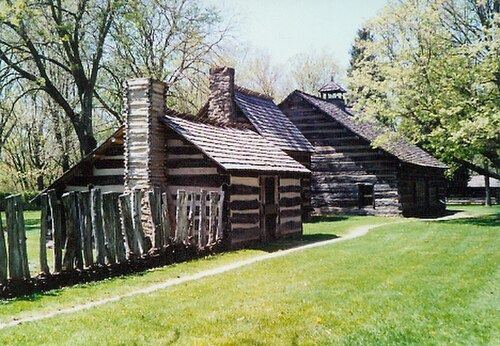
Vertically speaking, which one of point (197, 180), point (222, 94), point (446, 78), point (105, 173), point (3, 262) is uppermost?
point (446, 78)

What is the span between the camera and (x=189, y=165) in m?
16.7

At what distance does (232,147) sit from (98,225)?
733 cm

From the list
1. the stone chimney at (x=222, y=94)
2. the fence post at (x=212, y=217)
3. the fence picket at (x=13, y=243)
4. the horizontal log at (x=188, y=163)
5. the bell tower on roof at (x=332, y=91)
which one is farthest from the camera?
the bell tower on roof at (x=332, y=91)

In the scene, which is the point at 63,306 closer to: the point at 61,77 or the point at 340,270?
the point at 340,270

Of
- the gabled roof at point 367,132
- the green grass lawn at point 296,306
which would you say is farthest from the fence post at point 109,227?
the gabled roof at point 367,132

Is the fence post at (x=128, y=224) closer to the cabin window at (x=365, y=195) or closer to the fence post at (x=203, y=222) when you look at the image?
the fence post at (x=203, y=222)

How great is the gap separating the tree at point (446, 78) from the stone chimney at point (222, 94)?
7.90 meters

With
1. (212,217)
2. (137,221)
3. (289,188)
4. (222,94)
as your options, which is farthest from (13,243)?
(222,94)

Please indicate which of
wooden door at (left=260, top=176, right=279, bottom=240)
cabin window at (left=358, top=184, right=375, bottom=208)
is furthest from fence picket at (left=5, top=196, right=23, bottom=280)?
cabin window at (left=358, top=184, right=375, bottom=208)

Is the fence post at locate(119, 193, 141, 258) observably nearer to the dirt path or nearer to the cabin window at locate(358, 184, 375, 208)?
the dirt path

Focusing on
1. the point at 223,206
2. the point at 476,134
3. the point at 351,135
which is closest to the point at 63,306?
the point at 223,206

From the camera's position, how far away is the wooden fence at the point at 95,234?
9273 millimetres

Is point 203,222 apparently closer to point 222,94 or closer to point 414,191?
point 222,94

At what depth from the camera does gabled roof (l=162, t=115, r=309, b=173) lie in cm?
1612
